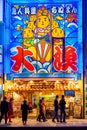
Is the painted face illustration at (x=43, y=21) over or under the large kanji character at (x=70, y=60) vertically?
over

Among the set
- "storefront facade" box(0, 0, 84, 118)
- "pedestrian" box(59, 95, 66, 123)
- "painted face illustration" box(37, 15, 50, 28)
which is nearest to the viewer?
"pedestrian" box(59, 95, 66, 123)

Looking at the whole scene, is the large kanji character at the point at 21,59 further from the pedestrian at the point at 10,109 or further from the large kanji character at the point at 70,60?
the pedestrian at the point at 10,109

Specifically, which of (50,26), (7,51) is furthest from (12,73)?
(50,26)

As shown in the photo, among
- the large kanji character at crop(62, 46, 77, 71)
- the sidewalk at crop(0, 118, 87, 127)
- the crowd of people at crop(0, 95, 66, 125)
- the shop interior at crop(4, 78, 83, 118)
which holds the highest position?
the large kanji character at crop(62, 46, 77, 71)

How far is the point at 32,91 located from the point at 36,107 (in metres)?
1.10

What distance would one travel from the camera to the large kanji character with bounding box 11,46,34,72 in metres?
33.7

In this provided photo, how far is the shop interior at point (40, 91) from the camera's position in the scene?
33406mm

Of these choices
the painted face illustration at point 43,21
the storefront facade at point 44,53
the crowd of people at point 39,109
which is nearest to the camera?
the crowd of people at point 39,109

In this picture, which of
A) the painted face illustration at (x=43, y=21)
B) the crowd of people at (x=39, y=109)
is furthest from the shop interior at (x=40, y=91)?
the painted face illustration at (x=43, y=21)

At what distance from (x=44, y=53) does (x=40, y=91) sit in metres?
2.55

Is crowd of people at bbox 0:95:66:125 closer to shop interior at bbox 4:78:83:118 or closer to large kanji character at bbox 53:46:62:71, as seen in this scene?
shop interior at bbox 4:78:83:118

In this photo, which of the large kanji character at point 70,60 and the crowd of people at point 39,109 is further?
the large kanji character at point 70,60

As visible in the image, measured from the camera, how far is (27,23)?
3388 centimetres

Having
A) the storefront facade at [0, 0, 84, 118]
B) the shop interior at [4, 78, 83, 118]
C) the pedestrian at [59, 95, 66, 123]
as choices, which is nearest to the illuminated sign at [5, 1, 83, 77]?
the storefront facade at [0, 0, 84, 118]
